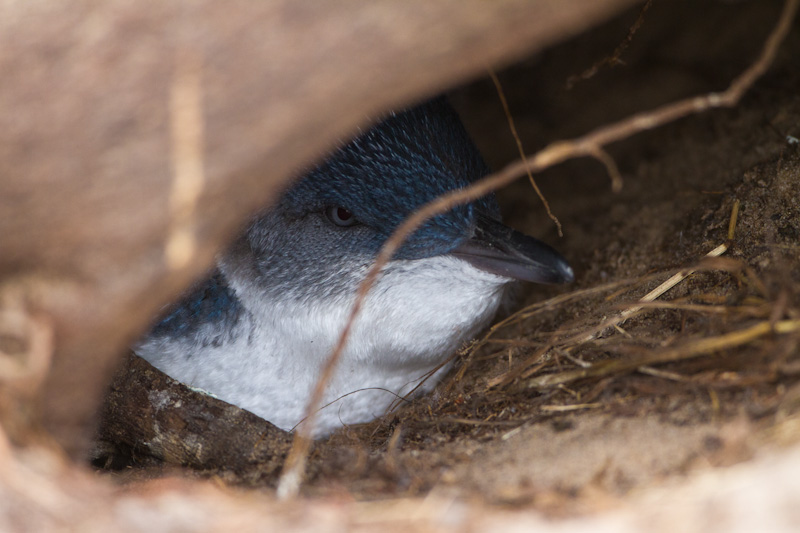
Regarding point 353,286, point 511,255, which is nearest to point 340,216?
point 353,286

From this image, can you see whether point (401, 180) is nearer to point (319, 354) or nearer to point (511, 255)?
point (511, 255)

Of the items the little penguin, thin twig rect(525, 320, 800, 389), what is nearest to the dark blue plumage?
the little penguin

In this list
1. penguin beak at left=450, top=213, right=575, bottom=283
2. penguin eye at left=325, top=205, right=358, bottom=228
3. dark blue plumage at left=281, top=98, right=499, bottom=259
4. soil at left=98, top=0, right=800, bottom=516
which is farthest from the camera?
penguin eye at left=325, top=205, right=358, bottom=228

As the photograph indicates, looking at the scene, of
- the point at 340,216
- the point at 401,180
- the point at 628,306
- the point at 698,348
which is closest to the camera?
the point at 698,348

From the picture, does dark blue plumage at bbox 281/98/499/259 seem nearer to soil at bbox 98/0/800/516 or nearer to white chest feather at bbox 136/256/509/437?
white chest feather at bbox 136/256/509/437

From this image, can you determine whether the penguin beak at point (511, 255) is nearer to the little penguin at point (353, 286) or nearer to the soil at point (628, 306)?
the little penguin at point (353, 286)

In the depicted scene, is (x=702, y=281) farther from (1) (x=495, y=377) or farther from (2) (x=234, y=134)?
(2) (x=234, y=134)
